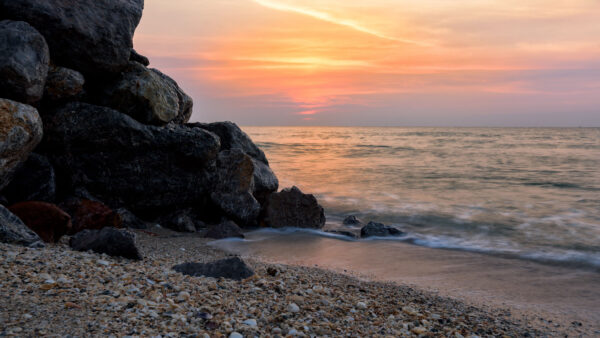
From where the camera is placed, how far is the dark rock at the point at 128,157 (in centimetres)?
708

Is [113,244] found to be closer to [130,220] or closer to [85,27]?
[130,220]

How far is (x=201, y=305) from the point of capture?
339cm

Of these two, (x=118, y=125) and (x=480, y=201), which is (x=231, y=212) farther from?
(x=480, y=201)

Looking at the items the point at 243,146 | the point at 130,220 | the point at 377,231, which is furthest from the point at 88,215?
the point at 377,231

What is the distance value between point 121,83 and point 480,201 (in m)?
11.1

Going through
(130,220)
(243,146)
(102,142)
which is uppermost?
(102,142)

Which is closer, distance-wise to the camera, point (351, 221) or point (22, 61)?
point (22, 61)

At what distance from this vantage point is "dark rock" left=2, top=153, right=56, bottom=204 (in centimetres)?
628

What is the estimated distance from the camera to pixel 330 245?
791 cm

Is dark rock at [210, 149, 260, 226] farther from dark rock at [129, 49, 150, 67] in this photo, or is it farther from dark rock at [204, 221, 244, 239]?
dark rock at [129, 49, 150, 67]

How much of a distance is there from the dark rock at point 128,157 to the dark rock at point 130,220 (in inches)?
7.2

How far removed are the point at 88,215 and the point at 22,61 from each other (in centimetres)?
230

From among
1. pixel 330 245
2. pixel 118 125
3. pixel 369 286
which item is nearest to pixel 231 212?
pixel 330 245

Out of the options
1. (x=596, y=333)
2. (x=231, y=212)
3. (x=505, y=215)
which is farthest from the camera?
(x=505, y=215)
